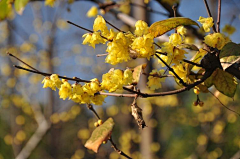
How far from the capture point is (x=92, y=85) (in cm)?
69

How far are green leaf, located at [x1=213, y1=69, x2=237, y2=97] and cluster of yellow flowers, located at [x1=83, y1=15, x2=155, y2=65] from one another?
10.7 inches

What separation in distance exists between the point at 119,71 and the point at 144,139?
2.46 meters

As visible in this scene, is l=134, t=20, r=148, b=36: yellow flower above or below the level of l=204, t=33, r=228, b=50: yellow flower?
below

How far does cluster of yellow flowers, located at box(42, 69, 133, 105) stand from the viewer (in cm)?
67

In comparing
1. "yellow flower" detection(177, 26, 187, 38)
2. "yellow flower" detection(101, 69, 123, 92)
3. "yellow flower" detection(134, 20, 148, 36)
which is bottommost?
"yellow flower" detection(101, 69, 123, 92)

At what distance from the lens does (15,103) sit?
4.31 meters

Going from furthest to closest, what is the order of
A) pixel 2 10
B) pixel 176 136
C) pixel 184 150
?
pixel 176 136, pixel 184 150, pixel 2 10

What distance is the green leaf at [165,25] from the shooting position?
2.14 ft

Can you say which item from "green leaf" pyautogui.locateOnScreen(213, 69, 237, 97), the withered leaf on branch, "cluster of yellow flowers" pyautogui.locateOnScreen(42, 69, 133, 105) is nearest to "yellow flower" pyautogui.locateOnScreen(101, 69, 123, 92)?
"cluster of yellow flowers" pyautogui.locateOnScreen(42, 69, 133, 105)

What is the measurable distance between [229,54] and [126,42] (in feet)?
0.91

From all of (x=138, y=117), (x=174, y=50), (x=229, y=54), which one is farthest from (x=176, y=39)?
(x=138, y=117)

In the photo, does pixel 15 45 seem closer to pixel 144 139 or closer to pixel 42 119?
pixel 42 119

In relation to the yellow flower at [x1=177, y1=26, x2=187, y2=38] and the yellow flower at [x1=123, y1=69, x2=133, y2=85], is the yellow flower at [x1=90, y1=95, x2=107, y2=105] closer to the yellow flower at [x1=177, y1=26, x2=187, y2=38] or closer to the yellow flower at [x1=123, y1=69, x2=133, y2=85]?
the yellow flower at [x1=123, y1=69, x2=133, y2=85]

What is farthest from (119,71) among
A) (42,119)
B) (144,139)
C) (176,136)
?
(176,136)
